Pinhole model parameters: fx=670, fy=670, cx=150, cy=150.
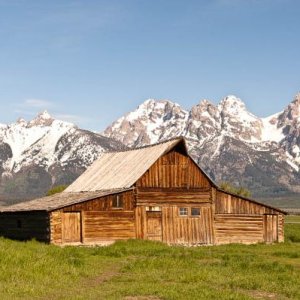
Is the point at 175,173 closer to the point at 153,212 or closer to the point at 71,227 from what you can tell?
the point at 153,212

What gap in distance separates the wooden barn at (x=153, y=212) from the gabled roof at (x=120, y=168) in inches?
4.9

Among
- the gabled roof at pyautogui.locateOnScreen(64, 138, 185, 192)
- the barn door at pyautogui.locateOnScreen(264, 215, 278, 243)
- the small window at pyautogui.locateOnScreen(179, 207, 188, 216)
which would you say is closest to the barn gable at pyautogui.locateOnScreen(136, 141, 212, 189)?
the gabled roof at pyautogui.locateOnScreen(64, 138, 185, 192)

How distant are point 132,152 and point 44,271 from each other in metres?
35.0

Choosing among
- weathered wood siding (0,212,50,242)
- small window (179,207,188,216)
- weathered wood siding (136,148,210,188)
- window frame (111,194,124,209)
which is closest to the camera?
weathered wood siding (0,212,50,242)

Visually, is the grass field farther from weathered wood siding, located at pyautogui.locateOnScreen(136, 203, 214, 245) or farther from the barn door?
the barn door

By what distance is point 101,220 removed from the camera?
169ft

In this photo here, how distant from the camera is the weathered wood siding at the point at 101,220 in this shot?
163 ft

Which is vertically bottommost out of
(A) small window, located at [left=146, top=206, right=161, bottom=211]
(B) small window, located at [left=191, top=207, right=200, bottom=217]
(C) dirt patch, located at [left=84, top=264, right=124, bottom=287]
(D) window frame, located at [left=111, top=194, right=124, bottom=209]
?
(C) dirt patch, located at [left=84, top=264, right=124, bottom=287]

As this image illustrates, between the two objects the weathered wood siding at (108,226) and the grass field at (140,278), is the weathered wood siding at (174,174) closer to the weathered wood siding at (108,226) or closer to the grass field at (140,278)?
the weathered wood siding at (108,226)

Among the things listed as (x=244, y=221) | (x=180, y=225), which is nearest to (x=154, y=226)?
(x=180, y=225)

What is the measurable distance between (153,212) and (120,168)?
21.7ft

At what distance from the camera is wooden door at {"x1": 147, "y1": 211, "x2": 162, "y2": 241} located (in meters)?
52.9

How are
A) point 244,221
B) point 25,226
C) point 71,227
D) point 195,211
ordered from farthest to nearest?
point 244,221 < point 195,211 < point 25,226 < point 71,227

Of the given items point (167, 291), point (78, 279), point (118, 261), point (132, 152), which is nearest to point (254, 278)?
point (167, 291)
